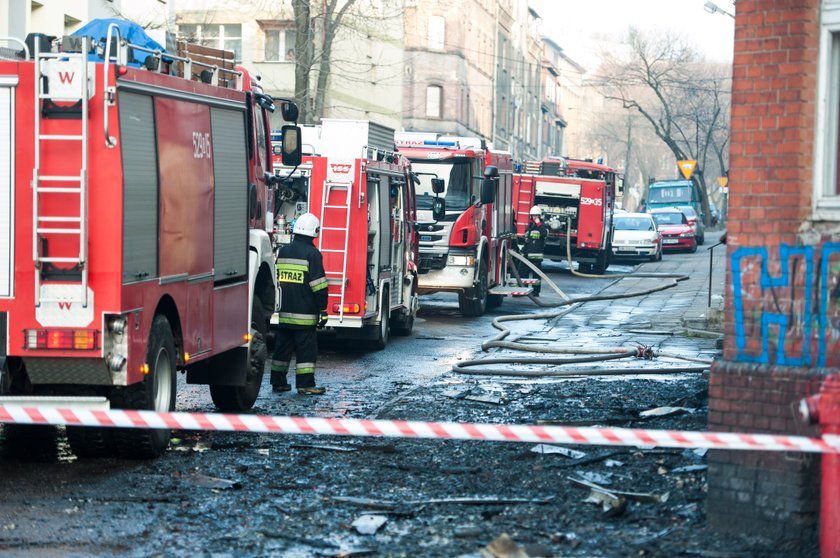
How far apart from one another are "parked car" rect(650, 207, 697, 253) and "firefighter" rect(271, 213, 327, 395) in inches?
1326

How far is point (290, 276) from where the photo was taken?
12.4m

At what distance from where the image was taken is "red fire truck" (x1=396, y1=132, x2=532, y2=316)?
2108cm

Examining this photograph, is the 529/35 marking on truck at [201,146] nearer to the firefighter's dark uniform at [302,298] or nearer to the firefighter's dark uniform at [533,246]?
the firefighter's dark uniform at [302,298]

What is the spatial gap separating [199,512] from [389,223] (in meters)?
9.80

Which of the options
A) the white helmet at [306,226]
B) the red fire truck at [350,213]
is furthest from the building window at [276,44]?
the white helmet at [306,226]

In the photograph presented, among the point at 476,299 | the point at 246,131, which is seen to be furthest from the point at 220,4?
the point at 246,131

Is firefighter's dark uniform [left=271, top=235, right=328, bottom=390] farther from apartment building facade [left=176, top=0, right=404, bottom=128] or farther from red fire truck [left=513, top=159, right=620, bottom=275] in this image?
apartment building facade [left=176, top=0, right=404, bottom=128]

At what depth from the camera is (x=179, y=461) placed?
28.6ft

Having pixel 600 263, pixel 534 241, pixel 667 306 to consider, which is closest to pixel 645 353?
pixel 667 306

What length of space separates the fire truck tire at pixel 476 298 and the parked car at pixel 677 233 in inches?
935

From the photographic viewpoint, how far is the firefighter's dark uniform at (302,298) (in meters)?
12.3

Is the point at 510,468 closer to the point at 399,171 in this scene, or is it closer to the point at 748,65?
the point at 748,65

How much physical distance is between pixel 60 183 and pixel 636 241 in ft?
107

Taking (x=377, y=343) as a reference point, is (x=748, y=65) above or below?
above
